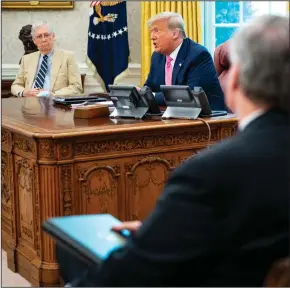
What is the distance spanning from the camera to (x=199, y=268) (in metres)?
1.48

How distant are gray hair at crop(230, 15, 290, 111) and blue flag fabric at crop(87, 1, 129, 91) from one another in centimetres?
600

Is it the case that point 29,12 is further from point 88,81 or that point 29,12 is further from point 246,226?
point 246,226

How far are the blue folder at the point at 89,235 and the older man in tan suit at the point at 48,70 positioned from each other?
4.19m

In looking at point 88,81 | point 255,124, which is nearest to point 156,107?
point 255,124

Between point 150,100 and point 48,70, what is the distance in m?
2.26

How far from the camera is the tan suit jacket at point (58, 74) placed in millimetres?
6035

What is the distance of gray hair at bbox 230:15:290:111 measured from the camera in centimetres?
148

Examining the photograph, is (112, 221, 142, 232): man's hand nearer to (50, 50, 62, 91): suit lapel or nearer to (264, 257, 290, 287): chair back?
(264, 257, 290, 287): chair back

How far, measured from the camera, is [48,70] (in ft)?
19.8

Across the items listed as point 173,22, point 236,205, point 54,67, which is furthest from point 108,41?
point 236,205

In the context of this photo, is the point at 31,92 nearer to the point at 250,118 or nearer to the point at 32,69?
the point at 32,69

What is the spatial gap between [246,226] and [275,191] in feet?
0.33

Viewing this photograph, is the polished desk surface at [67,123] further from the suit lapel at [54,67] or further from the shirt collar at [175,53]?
the suit lapel at [54,67]

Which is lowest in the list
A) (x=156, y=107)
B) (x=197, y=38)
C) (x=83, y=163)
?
(x=83, y=163)
